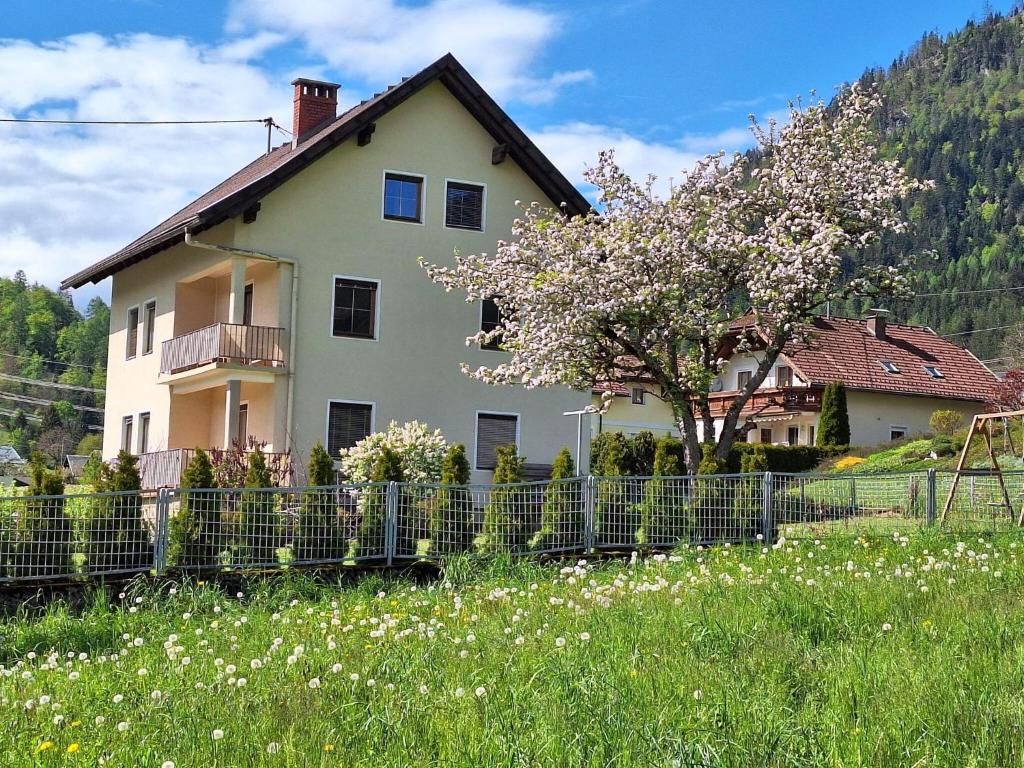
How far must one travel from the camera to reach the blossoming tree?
2153 cm

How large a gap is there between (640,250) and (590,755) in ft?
57.4

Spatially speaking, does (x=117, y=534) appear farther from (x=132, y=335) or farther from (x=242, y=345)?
(x=132, y=335)

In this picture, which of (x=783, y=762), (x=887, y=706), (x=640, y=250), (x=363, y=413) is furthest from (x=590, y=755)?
(x=363, y=413)

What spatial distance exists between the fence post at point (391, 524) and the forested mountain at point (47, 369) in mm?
92832

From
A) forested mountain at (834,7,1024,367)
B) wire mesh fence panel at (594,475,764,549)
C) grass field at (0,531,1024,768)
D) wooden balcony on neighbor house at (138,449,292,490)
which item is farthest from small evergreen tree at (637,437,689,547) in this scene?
forested mountain at (834,7,1024,367)

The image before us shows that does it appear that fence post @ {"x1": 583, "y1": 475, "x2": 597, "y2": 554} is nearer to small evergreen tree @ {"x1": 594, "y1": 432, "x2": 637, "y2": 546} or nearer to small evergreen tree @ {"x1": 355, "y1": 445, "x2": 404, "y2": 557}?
small evergreen tree @ {"x1": 594, "y1": 432, "x2": 637, "y2": 546}

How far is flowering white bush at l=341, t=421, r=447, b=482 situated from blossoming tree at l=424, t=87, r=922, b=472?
216 centimetres

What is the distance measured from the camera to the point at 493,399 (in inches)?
1098

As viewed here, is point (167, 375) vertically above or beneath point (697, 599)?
above

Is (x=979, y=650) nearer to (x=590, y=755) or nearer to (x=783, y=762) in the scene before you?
(x=783, y=762)

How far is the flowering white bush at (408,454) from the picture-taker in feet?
75.0

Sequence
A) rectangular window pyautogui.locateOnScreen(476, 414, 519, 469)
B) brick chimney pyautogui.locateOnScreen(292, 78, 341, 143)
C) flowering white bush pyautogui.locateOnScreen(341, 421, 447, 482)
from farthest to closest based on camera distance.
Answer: brick chimney pyautogui.locateOnScreen(292, 78, 341, 143) → rectangular window pyautogui.locateOnScreen(476, 414, 519, 469) → flowering white bush pyautogui.locateOnScreen(341, 421, 447, 482)

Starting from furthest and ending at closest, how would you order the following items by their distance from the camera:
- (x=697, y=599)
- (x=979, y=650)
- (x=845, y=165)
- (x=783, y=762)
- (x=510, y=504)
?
(x=845, y=165)
(x=510, y=504)
(x=697, y=599)
(x=979, y=650)
(x=783, y=762)

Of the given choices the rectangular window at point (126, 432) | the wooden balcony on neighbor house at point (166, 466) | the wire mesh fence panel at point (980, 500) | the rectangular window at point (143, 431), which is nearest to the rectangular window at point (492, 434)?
the wooden balcony on neighbor house at point (166, 466)
